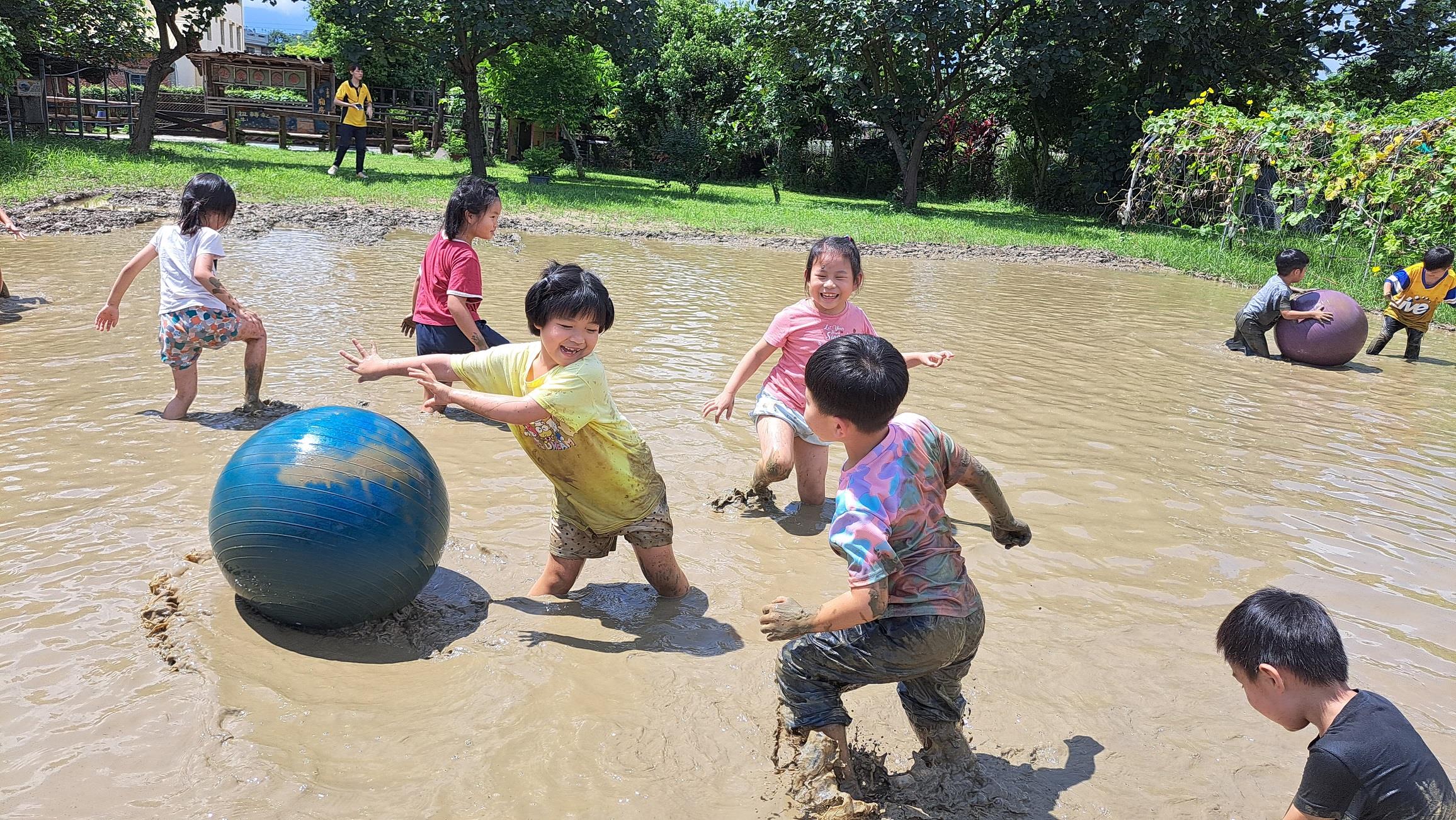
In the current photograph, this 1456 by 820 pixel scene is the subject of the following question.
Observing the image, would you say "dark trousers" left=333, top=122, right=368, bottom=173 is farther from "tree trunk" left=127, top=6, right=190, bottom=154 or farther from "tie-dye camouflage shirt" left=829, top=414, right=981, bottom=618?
"tie-dye camouflage shirt" left=829, top=414, right=981, bottom=618

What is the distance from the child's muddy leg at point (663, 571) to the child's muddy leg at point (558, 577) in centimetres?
29

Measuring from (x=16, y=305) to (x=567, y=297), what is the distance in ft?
26.9

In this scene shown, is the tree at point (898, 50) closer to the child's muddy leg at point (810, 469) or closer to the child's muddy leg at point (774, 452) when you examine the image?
the child's muddy leg at point (810, 469)

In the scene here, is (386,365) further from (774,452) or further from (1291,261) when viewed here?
(1291,261)

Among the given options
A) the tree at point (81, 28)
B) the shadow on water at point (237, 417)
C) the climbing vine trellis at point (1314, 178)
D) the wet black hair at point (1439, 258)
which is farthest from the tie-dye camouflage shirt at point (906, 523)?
the tree at point (81, 28)

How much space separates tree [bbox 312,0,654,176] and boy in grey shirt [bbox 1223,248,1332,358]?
50.5 feet

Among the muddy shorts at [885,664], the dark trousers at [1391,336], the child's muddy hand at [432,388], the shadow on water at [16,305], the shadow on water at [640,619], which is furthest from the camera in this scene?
the dark trousers at [1391,336]

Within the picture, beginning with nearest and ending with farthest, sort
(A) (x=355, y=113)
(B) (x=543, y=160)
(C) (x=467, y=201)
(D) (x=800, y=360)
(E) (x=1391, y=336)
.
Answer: (D) (x=800, y=360) < (C) (x=467, y=201) < (E) (x=1391, y=336) < (A) (x=355, y=113) < (B) (x=543, y=160)

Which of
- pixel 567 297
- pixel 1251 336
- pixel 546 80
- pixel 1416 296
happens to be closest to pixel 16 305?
pixel 567 297

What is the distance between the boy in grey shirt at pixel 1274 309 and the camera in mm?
10664

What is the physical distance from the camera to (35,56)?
23.5 m

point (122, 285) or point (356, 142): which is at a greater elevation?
point (356, 142)

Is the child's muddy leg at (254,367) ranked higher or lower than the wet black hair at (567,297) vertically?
lower

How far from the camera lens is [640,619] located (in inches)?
175
